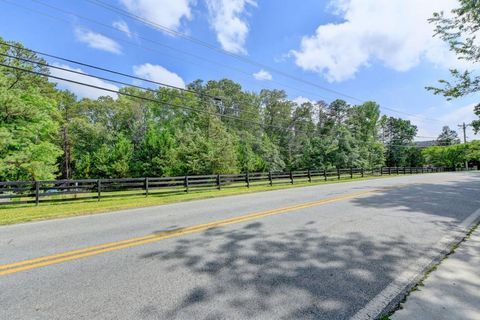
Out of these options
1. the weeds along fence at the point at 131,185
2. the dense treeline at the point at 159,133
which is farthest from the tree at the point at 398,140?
the weeds along fence at the point at 131,185

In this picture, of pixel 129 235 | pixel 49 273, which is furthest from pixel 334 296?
pixel 129 235

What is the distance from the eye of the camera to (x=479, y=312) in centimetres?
238

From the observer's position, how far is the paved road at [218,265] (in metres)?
2.47

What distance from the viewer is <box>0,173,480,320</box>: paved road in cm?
247

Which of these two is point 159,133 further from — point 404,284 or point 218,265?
point 404,284

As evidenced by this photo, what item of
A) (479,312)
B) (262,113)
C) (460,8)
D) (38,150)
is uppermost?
(262,113)

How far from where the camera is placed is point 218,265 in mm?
3420

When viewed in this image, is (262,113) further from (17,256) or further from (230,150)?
(17,256)

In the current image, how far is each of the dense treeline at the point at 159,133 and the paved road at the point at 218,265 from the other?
992 cm

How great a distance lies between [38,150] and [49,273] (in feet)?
57.2

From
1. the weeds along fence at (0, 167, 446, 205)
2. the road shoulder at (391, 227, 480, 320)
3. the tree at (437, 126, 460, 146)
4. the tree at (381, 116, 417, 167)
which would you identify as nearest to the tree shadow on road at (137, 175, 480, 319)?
the road shoulder at (391, 227, 480, 320)

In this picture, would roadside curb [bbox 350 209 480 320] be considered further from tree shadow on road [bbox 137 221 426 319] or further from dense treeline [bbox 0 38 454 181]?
dense treeline [bbox 0 38 454 181]

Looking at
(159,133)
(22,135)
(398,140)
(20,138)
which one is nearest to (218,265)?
(20,138)

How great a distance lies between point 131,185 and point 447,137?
336 ft
